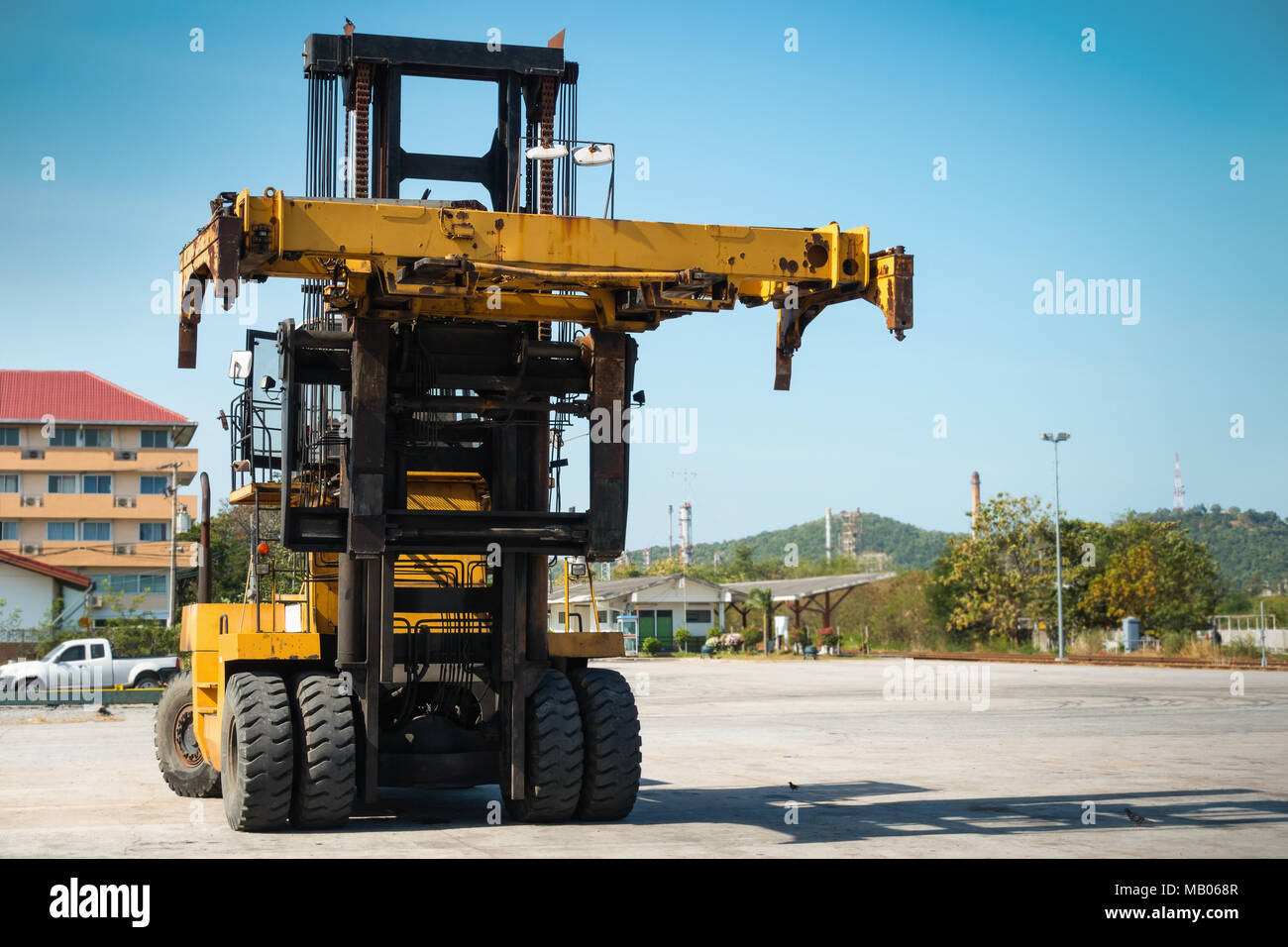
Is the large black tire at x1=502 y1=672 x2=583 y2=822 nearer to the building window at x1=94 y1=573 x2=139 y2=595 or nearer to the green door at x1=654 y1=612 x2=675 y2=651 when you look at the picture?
the green door at x1=654 y1=612 x2=675 y2=651

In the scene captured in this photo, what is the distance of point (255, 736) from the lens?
449 inches

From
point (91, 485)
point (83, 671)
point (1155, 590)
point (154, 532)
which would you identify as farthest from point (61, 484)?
point (1155, 590)

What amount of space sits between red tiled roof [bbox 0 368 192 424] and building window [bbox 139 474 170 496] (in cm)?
333

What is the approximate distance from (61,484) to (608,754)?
7717cm

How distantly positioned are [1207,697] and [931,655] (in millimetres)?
32202

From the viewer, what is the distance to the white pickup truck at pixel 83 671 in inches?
1480

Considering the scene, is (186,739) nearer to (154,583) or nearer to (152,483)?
(154,583)

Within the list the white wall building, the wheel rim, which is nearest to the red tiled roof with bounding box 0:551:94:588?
the white wall building

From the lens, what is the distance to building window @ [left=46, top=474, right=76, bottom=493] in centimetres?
8100

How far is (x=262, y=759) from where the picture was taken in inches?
445

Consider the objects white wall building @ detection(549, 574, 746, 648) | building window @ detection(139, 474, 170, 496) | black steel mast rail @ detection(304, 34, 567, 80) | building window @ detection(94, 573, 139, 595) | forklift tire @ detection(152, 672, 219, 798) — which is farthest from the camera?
white wall building @ detection(549, 574, 746, 648)

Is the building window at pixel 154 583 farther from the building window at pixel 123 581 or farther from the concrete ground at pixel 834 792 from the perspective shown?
the concrete ground at pixel 834 792
